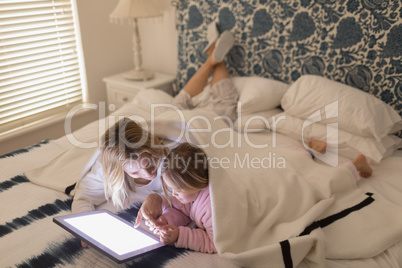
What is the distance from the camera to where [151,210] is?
53.2 inches

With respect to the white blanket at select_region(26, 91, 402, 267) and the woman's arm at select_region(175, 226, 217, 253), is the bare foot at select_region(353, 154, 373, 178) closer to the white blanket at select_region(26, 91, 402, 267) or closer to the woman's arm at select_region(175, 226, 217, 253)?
the white blanket at select_region(26, 91, 402, 267)

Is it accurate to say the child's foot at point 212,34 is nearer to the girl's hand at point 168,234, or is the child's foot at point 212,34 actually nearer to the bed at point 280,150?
the bed at point 280,150

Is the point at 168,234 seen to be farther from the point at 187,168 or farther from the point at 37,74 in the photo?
the point at 37,74

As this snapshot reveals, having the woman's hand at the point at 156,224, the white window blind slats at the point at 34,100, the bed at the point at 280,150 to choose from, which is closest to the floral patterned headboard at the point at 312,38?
the bed at the point at 280,150

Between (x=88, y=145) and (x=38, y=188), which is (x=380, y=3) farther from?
(x=38, y=188)

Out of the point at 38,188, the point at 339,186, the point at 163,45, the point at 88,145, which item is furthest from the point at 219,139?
the point at 163,45

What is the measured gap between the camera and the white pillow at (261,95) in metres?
2.13

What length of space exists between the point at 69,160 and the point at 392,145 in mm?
1656

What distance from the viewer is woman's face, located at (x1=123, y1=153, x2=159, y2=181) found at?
4.46 ft

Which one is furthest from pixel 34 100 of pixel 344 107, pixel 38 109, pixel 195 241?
pixel 344 107

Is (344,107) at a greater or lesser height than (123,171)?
greater

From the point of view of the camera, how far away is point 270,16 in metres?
2.23

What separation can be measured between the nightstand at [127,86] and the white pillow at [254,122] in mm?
898

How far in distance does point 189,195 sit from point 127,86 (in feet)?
5.46
